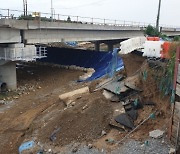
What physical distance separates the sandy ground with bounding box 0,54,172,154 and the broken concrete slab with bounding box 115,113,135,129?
1.25ft

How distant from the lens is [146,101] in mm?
17781

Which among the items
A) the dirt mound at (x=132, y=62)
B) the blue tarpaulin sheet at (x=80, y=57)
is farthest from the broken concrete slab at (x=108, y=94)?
the blue tarpaulin sheet at (x=80, y=57)

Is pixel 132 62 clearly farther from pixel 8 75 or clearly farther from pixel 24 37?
pixel 8 75

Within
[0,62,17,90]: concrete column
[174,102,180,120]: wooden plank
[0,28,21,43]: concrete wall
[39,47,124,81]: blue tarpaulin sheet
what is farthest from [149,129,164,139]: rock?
[39,47,124,81]: blue tarpaulin sheet

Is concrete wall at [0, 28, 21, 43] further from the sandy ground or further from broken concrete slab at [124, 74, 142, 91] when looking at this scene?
broken concrete slab at [124, 74, 142, 91]

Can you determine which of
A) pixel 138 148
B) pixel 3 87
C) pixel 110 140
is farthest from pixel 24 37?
Result: pixel 138 148

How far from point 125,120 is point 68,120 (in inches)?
139

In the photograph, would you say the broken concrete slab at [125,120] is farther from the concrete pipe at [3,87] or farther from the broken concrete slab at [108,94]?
Result: the concrete pipe at [3,87]

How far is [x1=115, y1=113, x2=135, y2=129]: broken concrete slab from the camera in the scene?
16.2 meters

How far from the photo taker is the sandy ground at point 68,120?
16.0 metres

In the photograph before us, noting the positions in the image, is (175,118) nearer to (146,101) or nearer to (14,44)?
(146,101)

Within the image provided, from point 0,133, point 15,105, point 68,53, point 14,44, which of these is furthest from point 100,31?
point 0,133

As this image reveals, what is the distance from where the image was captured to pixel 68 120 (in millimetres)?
18000

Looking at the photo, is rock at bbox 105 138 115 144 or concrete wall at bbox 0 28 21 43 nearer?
rock at bbox 105 138 115 144
